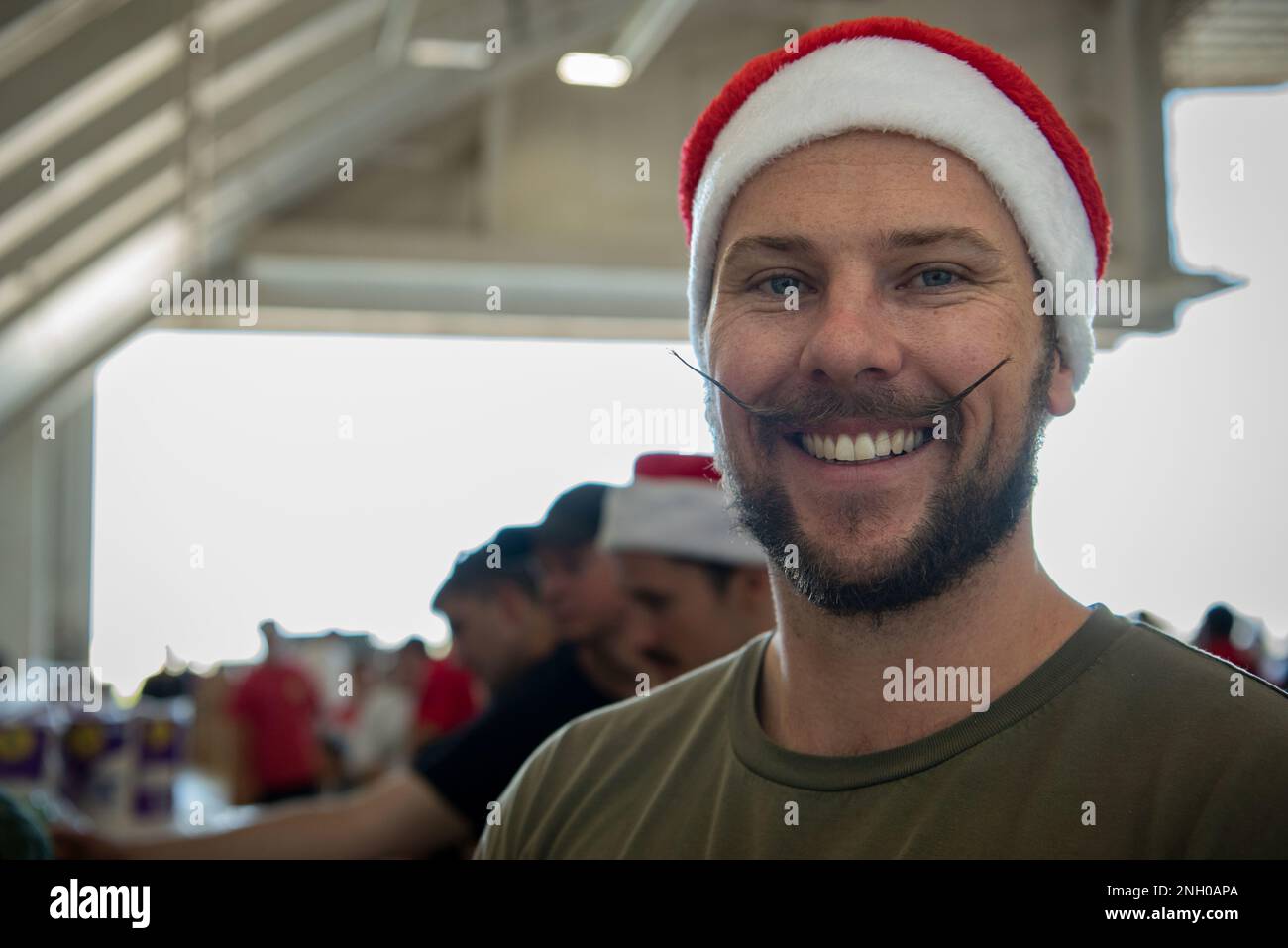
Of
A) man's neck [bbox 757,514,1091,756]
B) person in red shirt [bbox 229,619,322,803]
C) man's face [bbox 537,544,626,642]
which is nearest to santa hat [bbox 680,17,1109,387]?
man's neck [bbox 757,514,1091,756]

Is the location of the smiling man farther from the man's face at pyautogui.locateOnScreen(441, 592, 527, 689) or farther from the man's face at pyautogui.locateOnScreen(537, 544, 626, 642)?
the man's face at pyautogui.locateOnScreen(441, 592, 527, 689)

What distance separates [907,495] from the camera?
1.08 meters

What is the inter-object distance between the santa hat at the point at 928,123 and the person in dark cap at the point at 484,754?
122 centimetres

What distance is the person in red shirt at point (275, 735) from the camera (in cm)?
542

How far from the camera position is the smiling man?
992 millimetres

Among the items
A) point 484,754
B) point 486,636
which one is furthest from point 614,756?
point 486,636

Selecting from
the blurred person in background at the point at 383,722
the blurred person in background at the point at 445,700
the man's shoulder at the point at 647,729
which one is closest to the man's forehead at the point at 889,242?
the man's shoulder at the point at 647,729

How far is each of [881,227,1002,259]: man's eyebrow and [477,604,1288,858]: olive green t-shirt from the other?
1.11 feet

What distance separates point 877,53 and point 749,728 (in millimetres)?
646

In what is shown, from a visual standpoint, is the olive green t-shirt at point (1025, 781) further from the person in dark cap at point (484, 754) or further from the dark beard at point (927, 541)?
the person in dark cap at point (484, 754)

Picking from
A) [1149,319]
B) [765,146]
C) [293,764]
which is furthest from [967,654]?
[1149,319]

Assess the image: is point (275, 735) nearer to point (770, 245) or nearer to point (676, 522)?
point (676, 522)

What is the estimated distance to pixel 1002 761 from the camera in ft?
3.28
